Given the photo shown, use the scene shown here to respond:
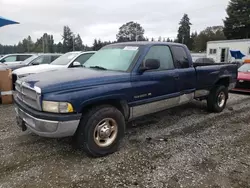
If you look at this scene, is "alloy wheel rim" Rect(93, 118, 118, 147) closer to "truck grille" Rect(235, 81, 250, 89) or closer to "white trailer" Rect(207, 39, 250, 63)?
"truck grille" Rect(235, 81, 250, 89)

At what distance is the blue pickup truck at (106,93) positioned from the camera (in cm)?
332

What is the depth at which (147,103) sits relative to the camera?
14.5 feet

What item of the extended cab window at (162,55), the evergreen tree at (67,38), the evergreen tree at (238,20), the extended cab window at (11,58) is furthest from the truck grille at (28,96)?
the evergreen tree at (67,38)

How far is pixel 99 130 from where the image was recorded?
373 centimetres

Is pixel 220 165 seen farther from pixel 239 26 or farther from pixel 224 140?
pixel 239 26

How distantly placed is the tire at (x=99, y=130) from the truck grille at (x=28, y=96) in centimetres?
71

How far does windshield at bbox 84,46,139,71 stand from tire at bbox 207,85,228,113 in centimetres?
294

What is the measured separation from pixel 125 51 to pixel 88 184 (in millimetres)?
2613

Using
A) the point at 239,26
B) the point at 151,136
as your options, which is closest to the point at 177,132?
the point at 151,136

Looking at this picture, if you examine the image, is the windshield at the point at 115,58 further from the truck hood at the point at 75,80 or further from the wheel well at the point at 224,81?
the wheel well at the point at 224,81

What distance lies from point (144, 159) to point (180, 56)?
2619 millimetres

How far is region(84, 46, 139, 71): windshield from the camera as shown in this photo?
4.36 meters

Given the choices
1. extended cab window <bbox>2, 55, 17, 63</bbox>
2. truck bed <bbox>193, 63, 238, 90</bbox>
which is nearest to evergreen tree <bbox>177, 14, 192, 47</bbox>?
extended cab window <bbox>2, 55, 17, 63</bbox>

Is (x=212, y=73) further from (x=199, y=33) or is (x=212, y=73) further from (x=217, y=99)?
(x=199, y=33)
